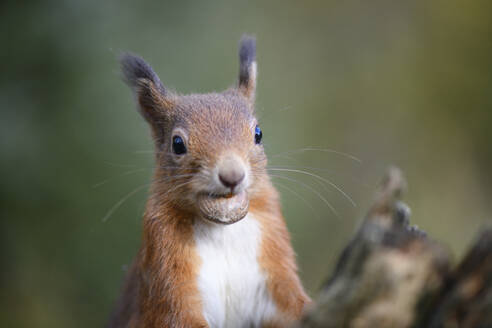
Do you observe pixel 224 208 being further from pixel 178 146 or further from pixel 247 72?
pixel 247 72

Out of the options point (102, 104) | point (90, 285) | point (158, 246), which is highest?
point (102, 104)

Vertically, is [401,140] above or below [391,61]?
below

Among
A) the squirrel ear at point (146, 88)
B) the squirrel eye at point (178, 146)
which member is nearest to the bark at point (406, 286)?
the squirrel eye at point (178, 146)

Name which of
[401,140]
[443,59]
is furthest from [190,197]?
[443,59]

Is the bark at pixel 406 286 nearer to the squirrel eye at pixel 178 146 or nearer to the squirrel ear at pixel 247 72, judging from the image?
the squirrel eye at pixel 178 146

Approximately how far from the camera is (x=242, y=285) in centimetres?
223

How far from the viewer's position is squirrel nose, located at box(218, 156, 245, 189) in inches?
76.5

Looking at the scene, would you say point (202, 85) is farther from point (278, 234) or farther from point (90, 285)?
point (278, 234)

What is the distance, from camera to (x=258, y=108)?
388 centimetres

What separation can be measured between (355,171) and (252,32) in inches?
70.7

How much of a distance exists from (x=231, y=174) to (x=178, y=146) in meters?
0.42

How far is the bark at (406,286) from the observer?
47.7 inches

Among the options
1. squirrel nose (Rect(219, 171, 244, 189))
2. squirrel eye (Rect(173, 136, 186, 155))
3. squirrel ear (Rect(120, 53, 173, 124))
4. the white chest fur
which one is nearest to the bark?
squirrel nose (Rect(219, 171, 244, 189))

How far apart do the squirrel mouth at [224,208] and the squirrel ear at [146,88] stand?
2.33ft
